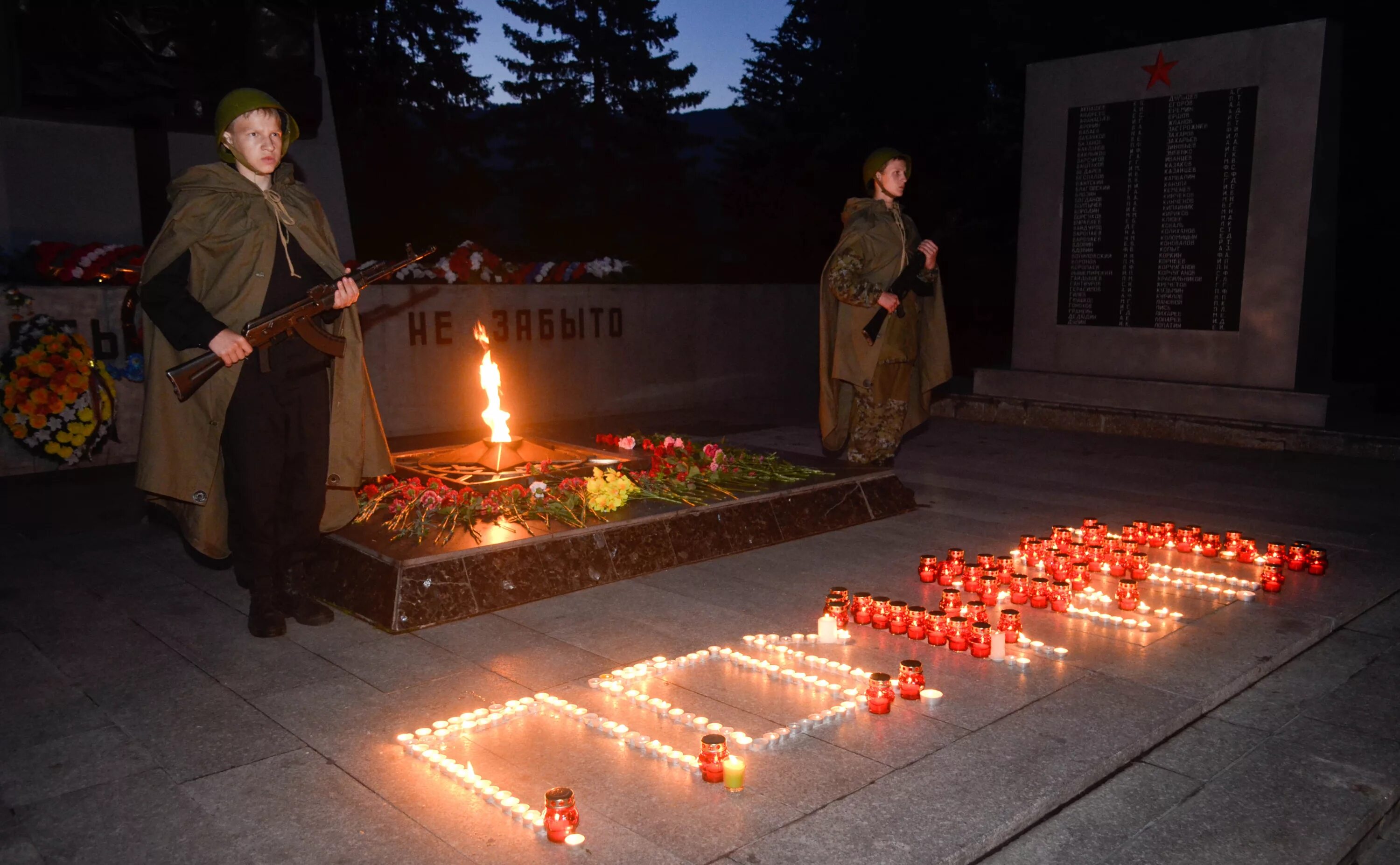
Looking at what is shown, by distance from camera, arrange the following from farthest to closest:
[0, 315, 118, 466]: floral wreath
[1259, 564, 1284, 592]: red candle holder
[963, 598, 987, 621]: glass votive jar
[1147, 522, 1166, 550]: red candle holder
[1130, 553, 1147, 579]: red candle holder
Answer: [0, 315, 118, 466]: floral wreath, [1147, 522, 1166, 550]: red candle holder, [1130, 553, 1147, 579]: red candle holder, [1259, 564, 1284, 592]: red candle holder, [963, 598, 987, 621]: glass votive jar

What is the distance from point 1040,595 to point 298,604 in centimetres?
341

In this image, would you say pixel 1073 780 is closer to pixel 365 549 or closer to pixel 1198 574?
pixel 1198 574

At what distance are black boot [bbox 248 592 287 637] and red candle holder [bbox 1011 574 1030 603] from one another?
3.35m

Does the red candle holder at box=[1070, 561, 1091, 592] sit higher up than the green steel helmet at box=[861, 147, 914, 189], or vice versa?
the green steel helmet at box=[861, 147, 914, 189]

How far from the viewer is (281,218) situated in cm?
439

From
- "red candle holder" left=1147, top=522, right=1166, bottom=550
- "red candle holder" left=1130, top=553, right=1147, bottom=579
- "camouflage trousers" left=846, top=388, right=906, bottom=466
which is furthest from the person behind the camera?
"camouflage trousers" left=846, top=388, right=906, bottom=466

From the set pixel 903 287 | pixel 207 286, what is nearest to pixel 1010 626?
pixel 903 287

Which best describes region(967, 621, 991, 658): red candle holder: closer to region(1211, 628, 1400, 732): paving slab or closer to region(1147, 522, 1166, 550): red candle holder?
region(1211, 628, 1400, 732): paving slab

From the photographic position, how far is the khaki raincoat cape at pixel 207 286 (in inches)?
167

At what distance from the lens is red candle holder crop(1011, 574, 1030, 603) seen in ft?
16.2

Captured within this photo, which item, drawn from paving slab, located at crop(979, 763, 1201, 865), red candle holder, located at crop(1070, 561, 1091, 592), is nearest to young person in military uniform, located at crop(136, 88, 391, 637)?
paving slab, located at crop(979, 763, 1201, 865)

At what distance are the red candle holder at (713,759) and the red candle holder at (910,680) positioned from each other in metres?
0.90

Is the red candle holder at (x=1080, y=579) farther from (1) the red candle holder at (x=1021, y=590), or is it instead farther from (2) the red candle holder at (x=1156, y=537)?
(2) the red candle holder at (x=1156, y=537)

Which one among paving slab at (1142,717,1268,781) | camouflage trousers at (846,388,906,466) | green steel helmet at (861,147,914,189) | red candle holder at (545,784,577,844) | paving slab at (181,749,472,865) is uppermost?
green steel helmet at (861,147,914,189)
